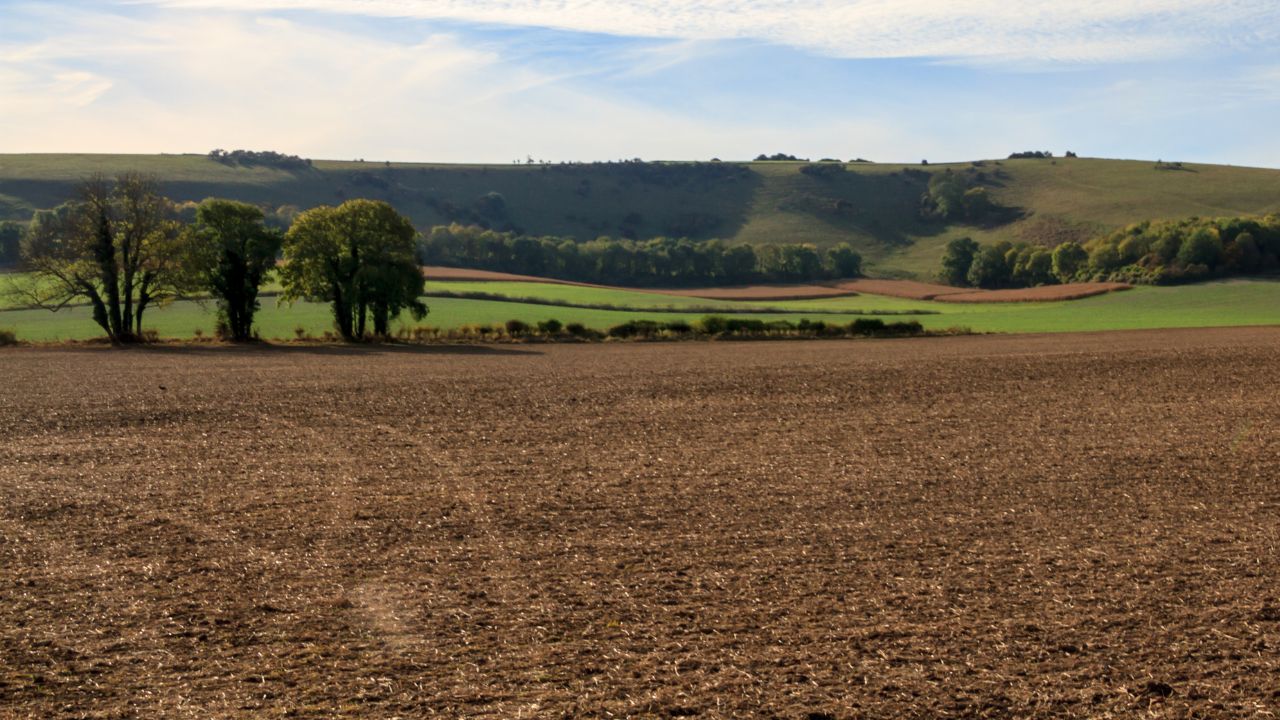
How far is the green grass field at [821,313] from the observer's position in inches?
2682

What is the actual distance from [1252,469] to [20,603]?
2150 cm

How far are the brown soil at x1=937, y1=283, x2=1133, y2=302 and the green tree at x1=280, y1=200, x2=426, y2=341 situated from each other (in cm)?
5690

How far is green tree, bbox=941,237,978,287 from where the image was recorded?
12000 centimetres

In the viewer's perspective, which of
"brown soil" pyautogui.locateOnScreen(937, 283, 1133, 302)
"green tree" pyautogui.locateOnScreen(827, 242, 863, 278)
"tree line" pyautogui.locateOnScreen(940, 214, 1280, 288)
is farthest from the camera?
"green tree" pyautogui.locateOnScreen(827, 242, 863, 278)

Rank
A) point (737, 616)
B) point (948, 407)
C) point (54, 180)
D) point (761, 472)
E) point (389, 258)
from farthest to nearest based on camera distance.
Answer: point (54, 180) < point (389, 258) < point (948, 407) < point (761, 472) < point (737, 616)

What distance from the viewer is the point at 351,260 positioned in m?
56.5

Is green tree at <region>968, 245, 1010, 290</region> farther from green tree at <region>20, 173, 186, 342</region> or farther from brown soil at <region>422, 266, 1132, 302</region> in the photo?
green tree at <region>20, 173, 186, 342</region>

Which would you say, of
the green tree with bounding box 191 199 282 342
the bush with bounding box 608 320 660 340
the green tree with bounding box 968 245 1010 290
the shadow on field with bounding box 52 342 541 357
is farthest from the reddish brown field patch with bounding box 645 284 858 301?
the green tree with bounding box 191 199 282 342

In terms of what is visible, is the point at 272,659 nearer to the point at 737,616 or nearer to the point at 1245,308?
the point at 737,616

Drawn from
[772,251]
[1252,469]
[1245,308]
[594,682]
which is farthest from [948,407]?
[772,251]

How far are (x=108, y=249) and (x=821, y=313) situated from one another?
49.5 metres

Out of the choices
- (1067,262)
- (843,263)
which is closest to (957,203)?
(843,263)

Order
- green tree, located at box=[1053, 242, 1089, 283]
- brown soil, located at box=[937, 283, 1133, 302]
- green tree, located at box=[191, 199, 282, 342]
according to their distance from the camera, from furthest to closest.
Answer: green tree, located at box=[1053, 242, 1089, 283]
brown soil, located at box=[937, 283, 1133, 302]
green tree, located at box=[191, 199, 282, 342]

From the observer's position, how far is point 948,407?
102ft
